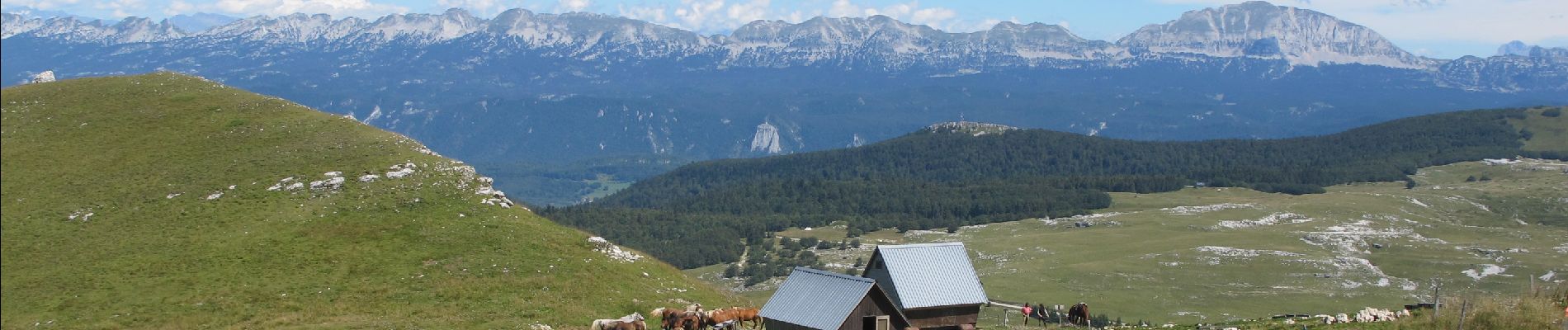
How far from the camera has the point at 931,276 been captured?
58250mm

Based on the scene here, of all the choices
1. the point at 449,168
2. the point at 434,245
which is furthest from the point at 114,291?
the point at 449,168

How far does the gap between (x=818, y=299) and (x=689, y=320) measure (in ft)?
21.8

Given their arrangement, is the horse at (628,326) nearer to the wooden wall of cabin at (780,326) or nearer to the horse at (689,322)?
the horse at (689,322)

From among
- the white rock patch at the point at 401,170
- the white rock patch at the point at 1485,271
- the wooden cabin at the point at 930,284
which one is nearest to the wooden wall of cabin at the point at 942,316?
the wooden cabin at the point at 930,284

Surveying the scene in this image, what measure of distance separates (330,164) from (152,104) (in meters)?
23.3

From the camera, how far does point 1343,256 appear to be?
18438 centimetres

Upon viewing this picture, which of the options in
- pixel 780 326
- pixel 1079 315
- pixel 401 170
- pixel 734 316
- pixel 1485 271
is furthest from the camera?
pixel 1485 271

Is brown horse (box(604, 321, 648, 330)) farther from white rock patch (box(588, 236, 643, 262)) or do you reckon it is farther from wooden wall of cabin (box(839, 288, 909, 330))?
white rock patch (box(588, 236, 643, 262))

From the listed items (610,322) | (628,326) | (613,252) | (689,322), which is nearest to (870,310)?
(689,322)

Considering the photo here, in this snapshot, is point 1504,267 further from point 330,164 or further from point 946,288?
point 330,164

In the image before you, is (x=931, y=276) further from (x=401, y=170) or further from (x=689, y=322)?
(x=401, y=170)

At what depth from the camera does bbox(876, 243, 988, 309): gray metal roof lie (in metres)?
57.0

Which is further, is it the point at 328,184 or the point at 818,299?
the point at 328,184

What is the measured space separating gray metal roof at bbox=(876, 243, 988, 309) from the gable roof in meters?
2.57
